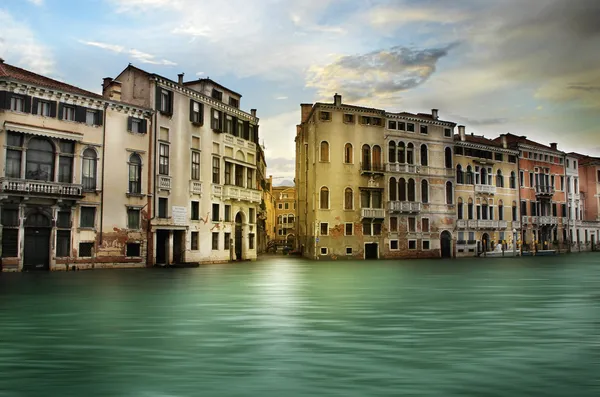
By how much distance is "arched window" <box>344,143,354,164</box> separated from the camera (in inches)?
1751

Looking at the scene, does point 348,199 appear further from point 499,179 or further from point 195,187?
point 499,179

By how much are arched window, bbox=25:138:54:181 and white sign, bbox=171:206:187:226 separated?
776 centimetres

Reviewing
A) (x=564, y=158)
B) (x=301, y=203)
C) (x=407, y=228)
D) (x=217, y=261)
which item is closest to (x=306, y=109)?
(x=301, y=203)

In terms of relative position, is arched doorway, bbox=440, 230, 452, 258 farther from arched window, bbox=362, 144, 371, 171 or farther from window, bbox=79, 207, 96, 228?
window, bbox=79, 207, 96, 228

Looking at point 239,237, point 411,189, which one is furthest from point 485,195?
point 239,237

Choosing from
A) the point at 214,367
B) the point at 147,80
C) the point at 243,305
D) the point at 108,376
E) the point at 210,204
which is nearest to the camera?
the point at 108,376

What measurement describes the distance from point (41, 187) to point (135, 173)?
588cm

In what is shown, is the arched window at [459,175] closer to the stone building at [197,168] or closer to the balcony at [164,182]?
the stone building at [197,168]

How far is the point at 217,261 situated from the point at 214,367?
2922 centimetres

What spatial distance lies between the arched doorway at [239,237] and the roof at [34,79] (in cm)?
1396

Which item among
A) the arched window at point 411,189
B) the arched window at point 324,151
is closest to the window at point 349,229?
the arched window at point 324,151

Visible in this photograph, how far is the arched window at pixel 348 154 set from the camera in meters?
44.5

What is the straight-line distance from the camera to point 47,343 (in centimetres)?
855

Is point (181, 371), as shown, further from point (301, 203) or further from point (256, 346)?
point (301, 203)
